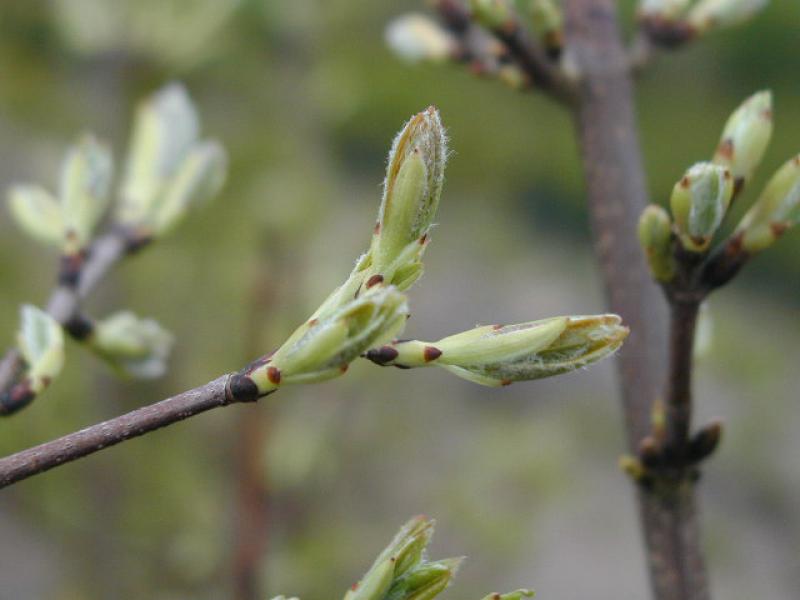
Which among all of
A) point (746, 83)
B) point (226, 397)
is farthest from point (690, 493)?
point (746, 83)

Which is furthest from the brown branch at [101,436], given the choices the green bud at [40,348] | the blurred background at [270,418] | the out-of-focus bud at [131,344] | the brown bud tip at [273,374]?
the blurred background at [270,418]

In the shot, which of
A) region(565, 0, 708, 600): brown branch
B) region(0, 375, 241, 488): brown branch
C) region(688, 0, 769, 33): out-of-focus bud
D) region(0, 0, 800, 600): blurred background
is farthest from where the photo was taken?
region(0, 0, 800, 600): blurred background

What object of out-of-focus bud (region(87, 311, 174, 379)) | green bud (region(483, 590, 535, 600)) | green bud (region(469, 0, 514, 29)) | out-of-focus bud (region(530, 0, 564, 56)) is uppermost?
out-of-focus bud (region(530, 0, 564, 56))

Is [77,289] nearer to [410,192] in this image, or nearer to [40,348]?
[40,348]

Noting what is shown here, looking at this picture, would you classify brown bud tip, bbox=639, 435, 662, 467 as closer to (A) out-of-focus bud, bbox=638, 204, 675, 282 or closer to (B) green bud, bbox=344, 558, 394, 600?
(A) out-of-focus bud, bbox=638, 204, 675, 282

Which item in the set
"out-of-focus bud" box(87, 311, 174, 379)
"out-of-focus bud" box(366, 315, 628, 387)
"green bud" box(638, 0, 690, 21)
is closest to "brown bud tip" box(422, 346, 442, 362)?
"out-of-focus bud" box(366, 315, 628, 387)

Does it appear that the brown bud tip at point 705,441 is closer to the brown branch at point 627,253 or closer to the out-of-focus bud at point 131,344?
the brown branch at point 627,253
